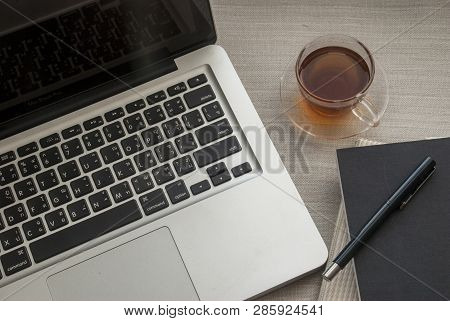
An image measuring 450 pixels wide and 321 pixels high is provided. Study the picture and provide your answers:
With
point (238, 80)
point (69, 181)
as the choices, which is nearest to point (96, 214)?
point (69, 181)

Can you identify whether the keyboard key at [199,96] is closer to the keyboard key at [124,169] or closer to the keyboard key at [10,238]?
the keyboard key at [124,169]

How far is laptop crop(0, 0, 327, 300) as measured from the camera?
23.8 inches

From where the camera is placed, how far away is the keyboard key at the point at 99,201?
2.03 feet

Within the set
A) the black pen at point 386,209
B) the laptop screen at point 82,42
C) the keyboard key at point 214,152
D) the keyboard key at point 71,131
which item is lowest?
the black pen at point 386,209

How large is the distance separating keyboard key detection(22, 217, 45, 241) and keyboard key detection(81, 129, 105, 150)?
84 millimetres

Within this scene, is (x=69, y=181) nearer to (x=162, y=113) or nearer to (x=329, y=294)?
(x=162, y=113)

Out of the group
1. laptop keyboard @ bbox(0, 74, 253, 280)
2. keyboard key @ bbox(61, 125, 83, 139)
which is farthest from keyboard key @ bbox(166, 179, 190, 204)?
keyboard key @ bbox(61, 125, 83, 139)

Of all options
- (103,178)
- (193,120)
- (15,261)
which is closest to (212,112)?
(193,120)

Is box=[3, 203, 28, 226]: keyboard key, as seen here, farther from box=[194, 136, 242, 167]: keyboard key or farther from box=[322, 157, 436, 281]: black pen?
box=[322, 157, 436, 281]: black pen

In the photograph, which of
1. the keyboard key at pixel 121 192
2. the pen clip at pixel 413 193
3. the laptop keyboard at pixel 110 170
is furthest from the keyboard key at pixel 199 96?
the pen clip at pixel 413 193

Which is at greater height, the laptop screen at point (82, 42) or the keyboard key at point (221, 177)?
the laptop screen at point (82, 42)

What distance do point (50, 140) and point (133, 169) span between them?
9 centimetres

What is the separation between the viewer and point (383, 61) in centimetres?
69

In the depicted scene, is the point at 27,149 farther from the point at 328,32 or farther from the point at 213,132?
the point at 328,32
